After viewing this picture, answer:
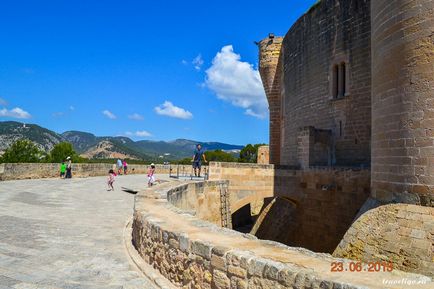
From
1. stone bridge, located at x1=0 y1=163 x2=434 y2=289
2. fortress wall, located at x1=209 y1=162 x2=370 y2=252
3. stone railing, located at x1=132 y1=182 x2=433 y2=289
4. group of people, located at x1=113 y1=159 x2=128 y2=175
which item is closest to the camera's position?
stone railing, located at x1=132 y1=182 x2=433 y2=289

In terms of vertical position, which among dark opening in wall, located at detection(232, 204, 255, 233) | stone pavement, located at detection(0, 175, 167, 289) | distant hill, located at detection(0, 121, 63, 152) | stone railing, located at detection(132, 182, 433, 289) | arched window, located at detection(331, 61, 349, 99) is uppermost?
distant hill, located at detection(0, 121, 63, 152)

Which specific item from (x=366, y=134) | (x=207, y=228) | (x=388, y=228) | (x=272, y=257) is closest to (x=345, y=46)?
(x=366, y=134)

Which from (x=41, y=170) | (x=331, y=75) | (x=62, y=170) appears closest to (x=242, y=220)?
(x=331, y=75)

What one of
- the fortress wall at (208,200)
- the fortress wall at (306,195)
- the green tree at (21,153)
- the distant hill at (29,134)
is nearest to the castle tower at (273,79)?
the fortress wall at (306,195)

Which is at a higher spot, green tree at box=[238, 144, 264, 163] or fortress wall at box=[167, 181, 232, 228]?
green tree at box=[238, 144, 264, 163]

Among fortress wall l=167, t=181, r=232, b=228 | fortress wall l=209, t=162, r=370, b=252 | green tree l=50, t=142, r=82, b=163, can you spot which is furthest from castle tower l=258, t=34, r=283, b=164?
green tree l=50, t=142, r=82, b=163

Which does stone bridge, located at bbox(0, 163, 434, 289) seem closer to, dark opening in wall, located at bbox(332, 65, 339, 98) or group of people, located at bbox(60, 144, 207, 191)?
group of people, located at bbox(60, 144, 207, 191)

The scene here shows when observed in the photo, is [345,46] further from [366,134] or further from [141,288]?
[141,288]

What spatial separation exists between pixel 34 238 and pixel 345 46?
35.1 feet

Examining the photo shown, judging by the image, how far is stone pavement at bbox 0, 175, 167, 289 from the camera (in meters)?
4.71

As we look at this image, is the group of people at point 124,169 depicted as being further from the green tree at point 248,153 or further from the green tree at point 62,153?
the green tree at point 248,153

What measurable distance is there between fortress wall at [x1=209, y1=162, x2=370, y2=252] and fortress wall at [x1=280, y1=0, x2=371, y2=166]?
1032 mm

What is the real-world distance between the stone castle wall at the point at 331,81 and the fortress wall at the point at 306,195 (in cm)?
99

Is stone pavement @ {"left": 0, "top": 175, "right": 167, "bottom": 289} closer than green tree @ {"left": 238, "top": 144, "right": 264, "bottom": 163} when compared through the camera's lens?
Yes
